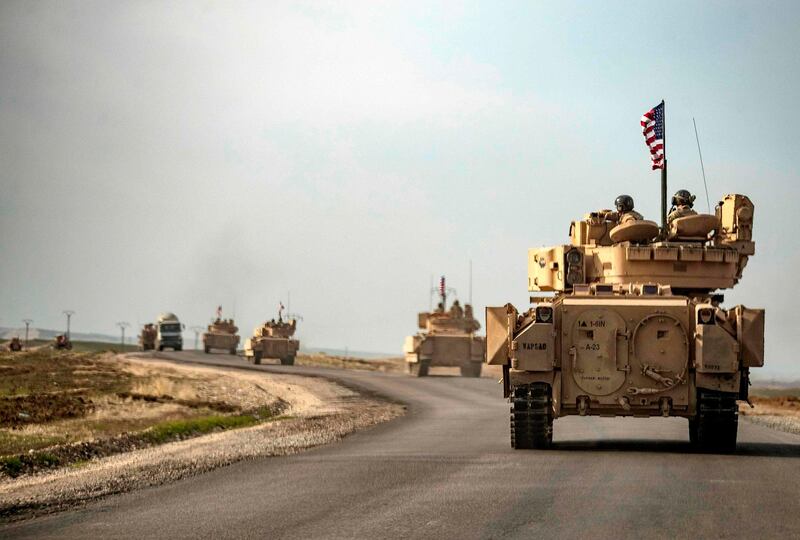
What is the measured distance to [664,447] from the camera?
20.6 m

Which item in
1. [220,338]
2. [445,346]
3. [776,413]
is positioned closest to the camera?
[776,413]

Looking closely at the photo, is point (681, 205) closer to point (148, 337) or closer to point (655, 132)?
point (655, 132)

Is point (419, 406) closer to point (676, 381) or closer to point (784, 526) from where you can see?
point (676, 381)

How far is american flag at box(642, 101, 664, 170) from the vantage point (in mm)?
29547

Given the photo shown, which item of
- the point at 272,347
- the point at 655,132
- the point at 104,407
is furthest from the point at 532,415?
the point at 272,347

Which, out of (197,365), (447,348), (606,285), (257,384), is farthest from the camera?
(197,365)

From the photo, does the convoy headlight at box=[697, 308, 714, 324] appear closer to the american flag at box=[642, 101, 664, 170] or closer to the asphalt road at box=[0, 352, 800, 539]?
the asphalt road at box=[0, 352, 800, 539]

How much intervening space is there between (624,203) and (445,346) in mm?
37519

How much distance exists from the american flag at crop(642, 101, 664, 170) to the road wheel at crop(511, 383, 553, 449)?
11284 millimetres

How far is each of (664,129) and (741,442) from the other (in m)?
9.75

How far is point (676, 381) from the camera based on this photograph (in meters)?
19.6

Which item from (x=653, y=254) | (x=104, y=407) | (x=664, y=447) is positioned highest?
(x=653, y=254)

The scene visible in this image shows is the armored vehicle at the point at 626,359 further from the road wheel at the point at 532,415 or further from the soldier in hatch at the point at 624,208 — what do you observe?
the soldier in hatch at the point at 624,208

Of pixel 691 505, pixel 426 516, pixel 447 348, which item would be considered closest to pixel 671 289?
pixel 691 505
